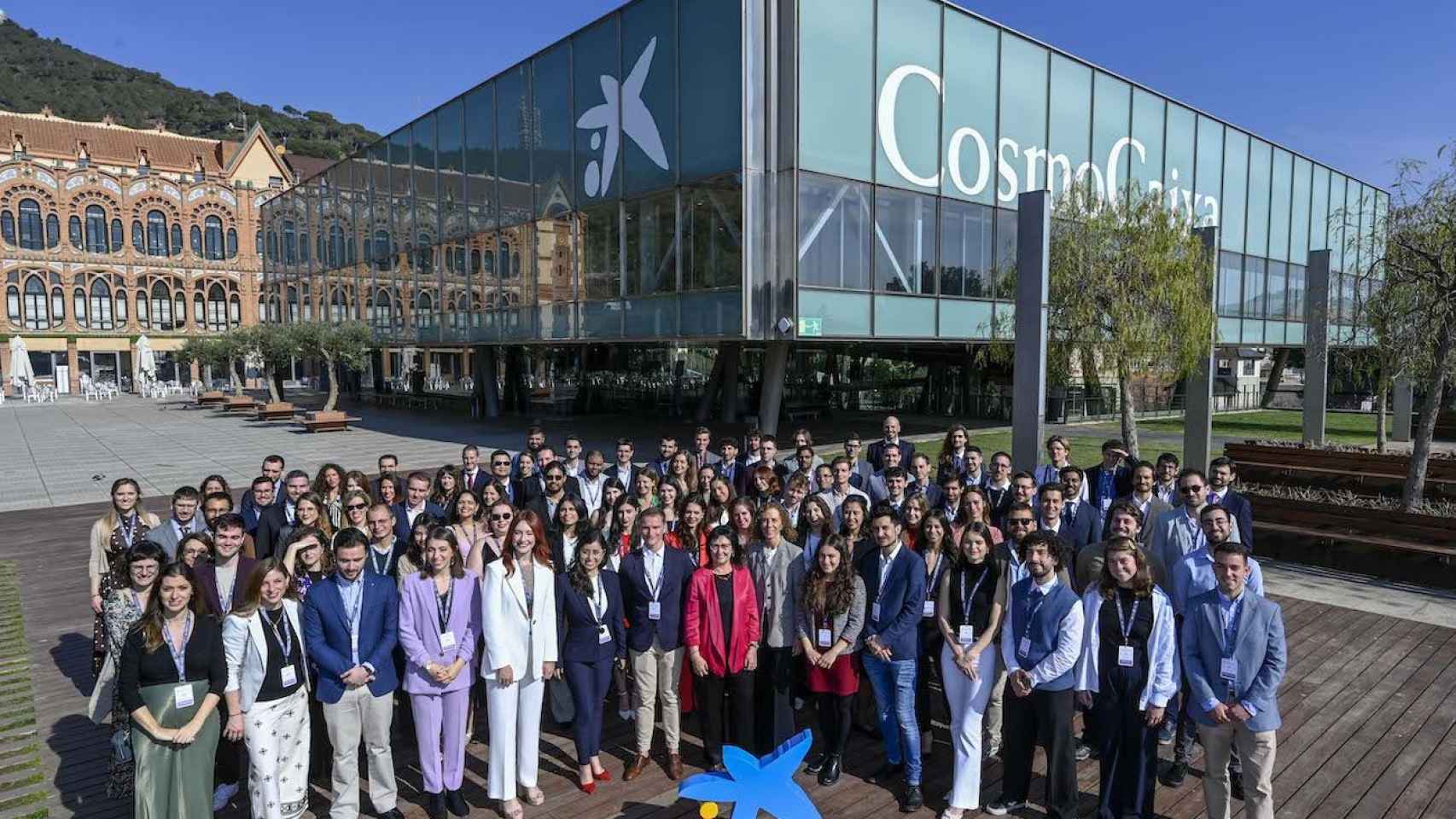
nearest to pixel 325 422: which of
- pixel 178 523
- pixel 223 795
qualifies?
pixel 178 523

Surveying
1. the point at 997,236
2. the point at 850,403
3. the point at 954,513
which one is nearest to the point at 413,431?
the point at 850,403

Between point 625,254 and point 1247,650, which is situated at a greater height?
point 625,254

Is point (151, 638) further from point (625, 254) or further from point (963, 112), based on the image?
point (963, 112)

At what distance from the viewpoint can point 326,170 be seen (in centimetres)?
4131

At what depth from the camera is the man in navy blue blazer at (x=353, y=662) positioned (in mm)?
4695

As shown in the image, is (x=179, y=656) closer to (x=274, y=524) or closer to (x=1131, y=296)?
(x=274, y=524)

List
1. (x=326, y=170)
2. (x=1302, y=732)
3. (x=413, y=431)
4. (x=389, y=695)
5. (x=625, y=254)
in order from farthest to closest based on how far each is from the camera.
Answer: (x=326, y=170) < (x=413, y=431) < (x=625, y=254) < (x=1302, y=732) < (x=389, y=695)

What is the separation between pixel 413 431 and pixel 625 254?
1180 cm

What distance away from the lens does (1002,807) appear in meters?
5.02

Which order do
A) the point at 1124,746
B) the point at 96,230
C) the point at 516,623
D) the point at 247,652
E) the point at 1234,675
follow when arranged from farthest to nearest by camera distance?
the point at 96,230 < the point at 516,623 < the point at 1124,746 < the point at 247,652 < the point at 1234,675

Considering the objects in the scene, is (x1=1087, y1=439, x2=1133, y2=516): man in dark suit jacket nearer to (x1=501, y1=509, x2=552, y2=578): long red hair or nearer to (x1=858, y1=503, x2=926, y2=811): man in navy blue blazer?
(x1=858, y1=503, x2=926, y2=811): man in navy blue blazer

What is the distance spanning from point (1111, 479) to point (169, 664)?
7769 millimetres

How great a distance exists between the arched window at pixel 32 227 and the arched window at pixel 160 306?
7.26m

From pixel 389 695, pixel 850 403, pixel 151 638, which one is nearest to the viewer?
pixel 151 638
